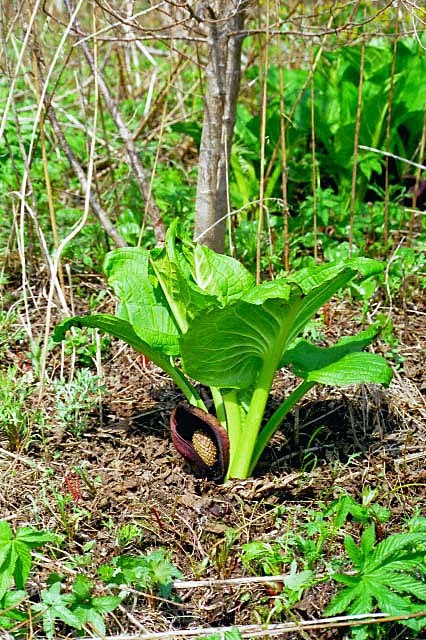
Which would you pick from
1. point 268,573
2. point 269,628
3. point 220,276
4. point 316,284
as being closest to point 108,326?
point 220,276

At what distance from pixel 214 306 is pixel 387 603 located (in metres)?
0.78

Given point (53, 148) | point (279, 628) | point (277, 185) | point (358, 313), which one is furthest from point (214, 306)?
point (53, 148)

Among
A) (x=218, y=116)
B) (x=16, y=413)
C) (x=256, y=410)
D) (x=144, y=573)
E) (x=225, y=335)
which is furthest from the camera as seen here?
(x=218, y=116)

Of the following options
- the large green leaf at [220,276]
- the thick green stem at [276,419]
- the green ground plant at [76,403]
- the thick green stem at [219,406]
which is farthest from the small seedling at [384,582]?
the green ground plant at [76,403]

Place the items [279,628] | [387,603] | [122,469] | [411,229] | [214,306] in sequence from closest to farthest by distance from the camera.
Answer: [387,603]
[279,628]
[214,306]
[122,469]
[411,229]

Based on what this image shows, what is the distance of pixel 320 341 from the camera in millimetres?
2795

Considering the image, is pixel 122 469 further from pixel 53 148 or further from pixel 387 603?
pixel 53 148

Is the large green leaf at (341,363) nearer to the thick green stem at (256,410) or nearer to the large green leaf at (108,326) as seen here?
the thick green stem at (256,410)

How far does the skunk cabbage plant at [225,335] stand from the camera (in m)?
1.92

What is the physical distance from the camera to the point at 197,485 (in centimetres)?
221

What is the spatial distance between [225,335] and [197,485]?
18.9 inches

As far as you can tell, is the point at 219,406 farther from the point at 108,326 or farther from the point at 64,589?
the point at 64,589

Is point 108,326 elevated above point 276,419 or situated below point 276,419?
above

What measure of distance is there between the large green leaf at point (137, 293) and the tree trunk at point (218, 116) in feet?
1.56
